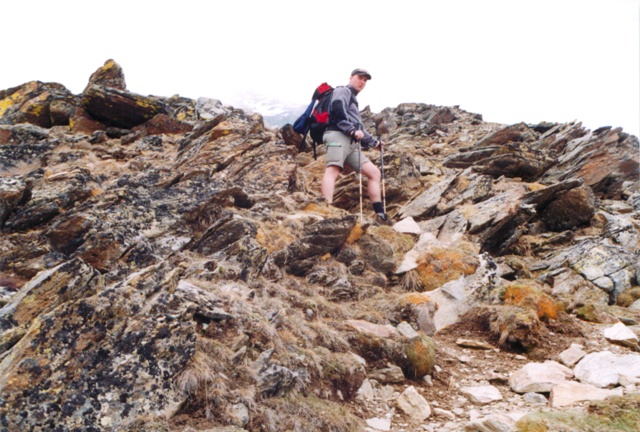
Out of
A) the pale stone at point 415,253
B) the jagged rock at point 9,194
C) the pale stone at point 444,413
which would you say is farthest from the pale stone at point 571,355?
the jagged rock at point 9,194

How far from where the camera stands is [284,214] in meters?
10.8

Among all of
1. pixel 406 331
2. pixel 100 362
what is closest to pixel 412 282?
pixel 406 331

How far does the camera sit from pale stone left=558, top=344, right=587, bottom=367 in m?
6.59

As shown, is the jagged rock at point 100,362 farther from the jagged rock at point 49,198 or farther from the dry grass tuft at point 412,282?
the dry grass tuft at point 412,282

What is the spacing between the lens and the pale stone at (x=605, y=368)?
573 centimetres

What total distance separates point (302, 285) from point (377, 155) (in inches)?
464

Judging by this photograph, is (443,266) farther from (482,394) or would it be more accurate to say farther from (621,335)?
(482,394)

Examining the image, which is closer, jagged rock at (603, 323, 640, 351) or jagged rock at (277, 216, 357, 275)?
jagged rock at (603, 323, 640, 351)

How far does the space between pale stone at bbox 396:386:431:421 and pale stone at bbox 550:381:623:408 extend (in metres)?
1.54

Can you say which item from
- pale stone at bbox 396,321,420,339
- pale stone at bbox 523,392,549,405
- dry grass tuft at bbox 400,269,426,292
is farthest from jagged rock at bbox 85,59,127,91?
pale stone at bbox 523,392,549,405

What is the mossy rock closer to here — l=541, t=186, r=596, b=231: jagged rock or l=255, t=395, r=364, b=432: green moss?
l=255, t=395, r=364, b=432: green moss

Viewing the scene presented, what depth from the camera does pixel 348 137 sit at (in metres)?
11.8

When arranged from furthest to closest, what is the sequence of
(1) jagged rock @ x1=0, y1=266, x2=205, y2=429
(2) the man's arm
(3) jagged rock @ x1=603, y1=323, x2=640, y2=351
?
(2) the man's arm, (3) jagged rock @ x1=603, y1=323, x2=640, y2=351, (1) jagged rock @ x1=0, y1=266, x2=205, y2=429

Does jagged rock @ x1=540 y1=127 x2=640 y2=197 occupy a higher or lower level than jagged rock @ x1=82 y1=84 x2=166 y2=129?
higher
